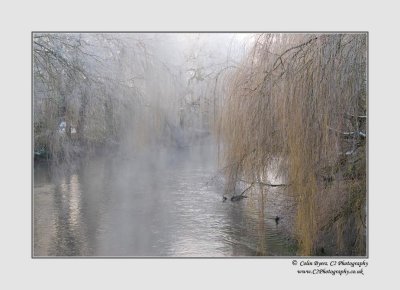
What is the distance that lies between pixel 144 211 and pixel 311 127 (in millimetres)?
1555

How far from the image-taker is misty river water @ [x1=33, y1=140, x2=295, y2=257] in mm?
3820

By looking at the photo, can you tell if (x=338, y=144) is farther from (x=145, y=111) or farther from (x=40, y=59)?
(x=40, y=59)

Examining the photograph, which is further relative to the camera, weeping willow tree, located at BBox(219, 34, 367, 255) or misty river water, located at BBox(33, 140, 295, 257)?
misty river water, located at BBox(33, 140, 295, 257)

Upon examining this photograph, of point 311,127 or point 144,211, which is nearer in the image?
point 311,127

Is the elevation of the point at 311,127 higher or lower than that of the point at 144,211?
higher

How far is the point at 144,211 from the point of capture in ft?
13.2

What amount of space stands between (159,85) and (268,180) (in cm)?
118

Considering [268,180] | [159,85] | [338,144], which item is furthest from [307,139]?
[159,85]

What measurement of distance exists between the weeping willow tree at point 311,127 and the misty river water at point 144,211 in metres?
0.38

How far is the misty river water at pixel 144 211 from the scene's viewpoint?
382cm

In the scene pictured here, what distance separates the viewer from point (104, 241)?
388 cm

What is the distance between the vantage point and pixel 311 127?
3430mm

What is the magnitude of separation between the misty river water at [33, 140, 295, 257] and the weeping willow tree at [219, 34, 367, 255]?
1.23ft

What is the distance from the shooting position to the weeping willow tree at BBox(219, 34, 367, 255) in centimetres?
344
